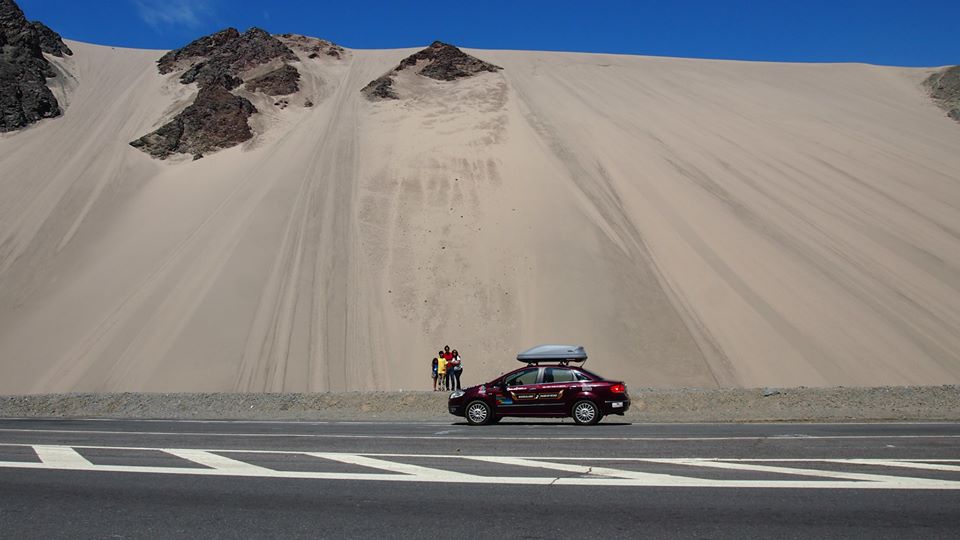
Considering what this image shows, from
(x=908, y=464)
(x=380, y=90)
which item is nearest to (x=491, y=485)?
(x=908, y=464)

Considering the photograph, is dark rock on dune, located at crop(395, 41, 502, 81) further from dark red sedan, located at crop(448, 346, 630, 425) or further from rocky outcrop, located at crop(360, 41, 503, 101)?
dark red sedan, located at crop(448, 346, 630, 425)

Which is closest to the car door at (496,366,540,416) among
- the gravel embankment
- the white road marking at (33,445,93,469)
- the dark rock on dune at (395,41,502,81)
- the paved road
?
the gravel embankment

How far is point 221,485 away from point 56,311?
23.5 metres

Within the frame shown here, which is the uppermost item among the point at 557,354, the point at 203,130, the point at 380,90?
the point at 380,90

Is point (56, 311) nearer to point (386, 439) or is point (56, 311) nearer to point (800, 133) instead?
point (386, 439)

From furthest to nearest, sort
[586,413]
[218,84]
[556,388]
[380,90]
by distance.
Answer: [218,84] < [380,90] < [556,388] < [586,413]

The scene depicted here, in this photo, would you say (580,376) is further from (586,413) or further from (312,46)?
(312,46)

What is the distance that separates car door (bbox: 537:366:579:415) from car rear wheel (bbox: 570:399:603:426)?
0.66 feet

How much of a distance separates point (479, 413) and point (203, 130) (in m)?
33.5

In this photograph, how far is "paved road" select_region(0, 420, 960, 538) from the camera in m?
6.04

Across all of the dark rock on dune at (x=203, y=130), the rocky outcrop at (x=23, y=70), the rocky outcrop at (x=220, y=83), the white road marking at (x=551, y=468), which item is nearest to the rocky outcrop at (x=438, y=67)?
the rocky outcrop at (x=220, y=83)

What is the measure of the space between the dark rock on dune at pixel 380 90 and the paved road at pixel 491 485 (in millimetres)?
38017

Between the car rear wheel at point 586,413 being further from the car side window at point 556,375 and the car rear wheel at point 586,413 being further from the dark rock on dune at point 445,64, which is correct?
the dark rock on dune at point 445,64

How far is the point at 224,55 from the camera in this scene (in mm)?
57500
